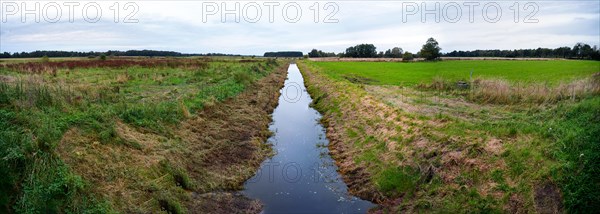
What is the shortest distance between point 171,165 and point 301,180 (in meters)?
4.18

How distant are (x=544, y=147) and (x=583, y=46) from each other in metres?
77.0

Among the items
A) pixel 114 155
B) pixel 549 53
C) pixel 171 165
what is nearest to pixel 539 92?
pixel 171 165

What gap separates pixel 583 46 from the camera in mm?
67812

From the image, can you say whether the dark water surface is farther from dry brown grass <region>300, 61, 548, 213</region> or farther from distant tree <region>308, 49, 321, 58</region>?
distant tree <region>308, 49, 321, 58</region>

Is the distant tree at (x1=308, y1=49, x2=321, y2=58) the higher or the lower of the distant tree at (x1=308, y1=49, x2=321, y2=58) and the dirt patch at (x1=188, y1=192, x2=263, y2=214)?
the higher

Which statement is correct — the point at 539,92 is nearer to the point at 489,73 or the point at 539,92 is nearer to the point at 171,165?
the point at 171,165

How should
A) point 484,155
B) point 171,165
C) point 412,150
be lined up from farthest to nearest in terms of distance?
point 412,150 → point 171,165 → point 484,155

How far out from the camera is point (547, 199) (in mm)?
7285

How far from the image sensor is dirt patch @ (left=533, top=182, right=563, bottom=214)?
7.06 meters

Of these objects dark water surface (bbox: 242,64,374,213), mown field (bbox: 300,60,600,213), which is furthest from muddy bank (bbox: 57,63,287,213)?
mown field (bbox: 300,60,600,213)

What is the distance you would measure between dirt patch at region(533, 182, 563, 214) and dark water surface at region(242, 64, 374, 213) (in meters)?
4.08

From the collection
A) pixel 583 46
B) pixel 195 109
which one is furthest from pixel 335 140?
pixel 583 46

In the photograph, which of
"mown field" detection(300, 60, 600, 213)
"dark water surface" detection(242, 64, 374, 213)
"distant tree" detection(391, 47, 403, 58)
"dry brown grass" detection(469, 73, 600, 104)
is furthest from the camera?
"distant tree" detection(391, 47, 403, 58)

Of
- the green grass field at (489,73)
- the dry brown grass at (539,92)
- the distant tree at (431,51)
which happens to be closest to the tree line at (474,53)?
the distant tree at (431,51)
